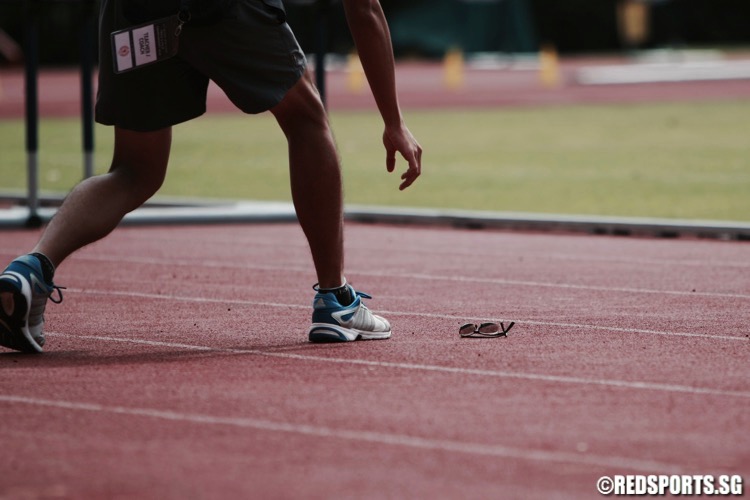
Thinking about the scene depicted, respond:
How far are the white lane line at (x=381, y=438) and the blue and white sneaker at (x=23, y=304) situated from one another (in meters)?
0.63

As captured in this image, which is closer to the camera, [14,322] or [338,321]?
[14,322]

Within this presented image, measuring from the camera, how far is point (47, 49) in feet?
163

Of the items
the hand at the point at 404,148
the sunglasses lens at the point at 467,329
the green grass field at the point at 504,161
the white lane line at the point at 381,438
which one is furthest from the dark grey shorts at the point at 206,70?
the green grass field at the point at 504,161

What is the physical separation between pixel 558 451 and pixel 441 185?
9.97 m

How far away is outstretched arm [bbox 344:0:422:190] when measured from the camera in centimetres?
559

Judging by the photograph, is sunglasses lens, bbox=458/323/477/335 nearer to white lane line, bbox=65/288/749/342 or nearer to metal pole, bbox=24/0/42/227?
white lane line, bbox=65/288/749/342

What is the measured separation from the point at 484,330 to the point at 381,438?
72.6 inches

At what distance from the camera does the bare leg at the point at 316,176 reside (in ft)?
18.4

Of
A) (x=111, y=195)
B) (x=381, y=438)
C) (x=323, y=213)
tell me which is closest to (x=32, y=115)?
(x=111, y=195)

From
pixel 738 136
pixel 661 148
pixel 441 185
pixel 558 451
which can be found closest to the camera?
pixel 558 451

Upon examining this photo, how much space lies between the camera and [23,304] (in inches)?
209

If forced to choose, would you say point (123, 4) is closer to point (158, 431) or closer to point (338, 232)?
point (338, 232)

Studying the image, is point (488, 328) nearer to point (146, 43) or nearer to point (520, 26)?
point (146, 43)

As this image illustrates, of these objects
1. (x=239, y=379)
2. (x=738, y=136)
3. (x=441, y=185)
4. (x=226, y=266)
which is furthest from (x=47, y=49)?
(x=239, y=379)
